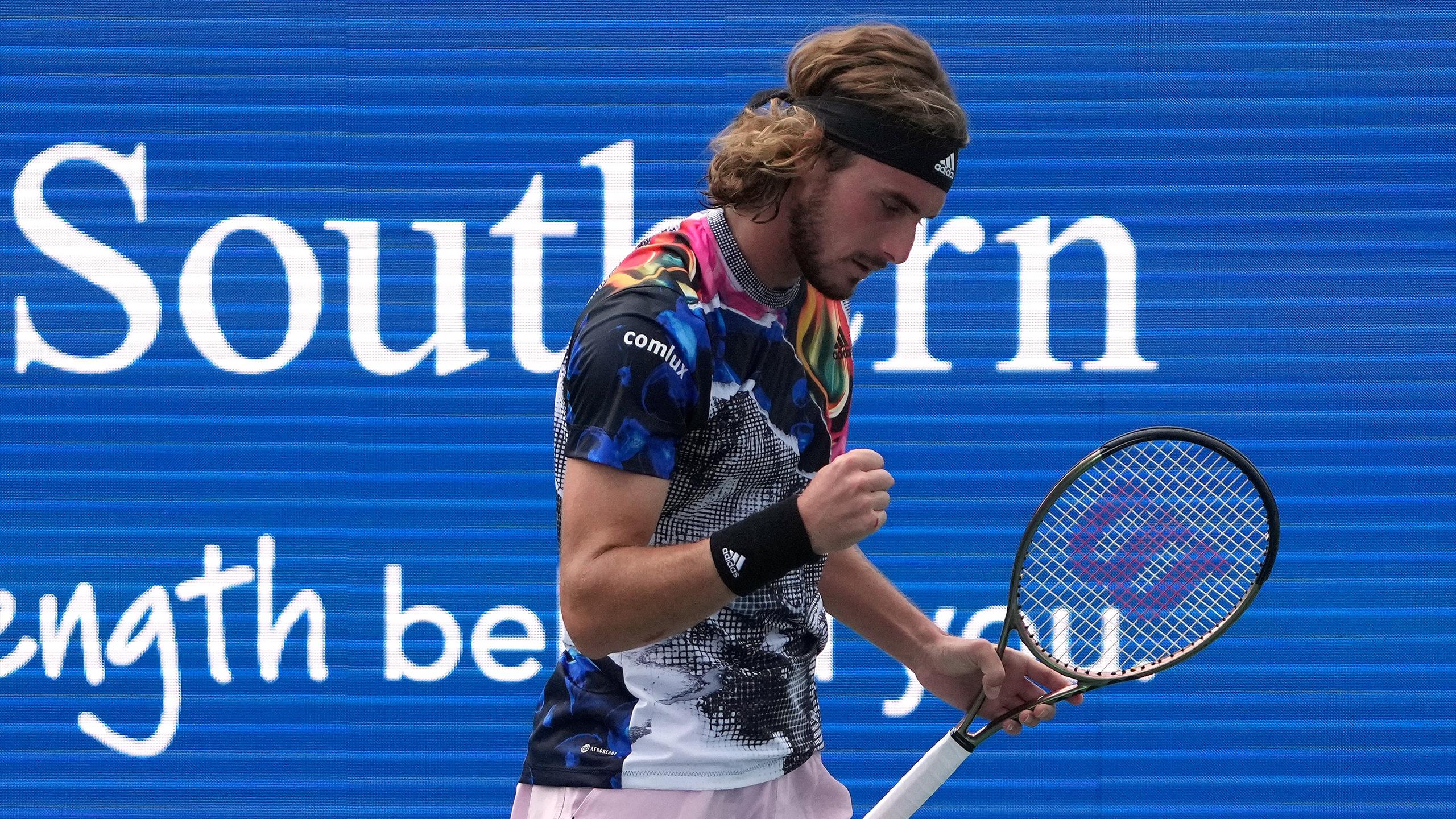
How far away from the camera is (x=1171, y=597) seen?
314 cm

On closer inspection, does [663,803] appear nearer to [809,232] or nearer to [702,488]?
[702,488]

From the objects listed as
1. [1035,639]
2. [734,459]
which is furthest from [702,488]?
[1035,639]

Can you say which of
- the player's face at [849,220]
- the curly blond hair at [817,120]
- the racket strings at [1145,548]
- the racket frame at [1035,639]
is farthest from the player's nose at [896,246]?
the racket strings at [1145,548]

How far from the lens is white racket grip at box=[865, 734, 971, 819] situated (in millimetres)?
2072

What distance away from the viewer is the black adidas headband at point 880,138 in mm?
1926

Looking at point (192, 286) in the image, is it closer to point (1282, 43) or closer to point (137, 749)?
point (137, 749)

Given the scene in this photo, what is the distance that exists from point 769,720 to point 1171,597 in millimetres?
1578

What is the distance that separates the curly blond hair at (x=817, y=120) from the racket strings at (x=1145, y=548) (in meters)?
1.37

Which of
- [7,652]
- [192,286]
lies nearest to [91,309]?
[192,286]

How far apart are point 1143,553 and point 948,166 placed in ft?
5.13

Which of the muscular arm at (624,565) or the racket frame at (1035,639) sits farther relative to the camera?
the racket frame at (1035,639)

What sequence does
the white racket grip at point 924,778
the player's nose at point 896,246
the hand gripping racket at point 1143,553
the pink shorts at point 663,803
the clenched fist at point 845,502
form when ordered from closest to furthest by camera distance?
the clenched fist at point 845,502 < the pink shorts at point 663,803 < the player's nose at point 896,246 < the white racket grip at point 924,778 < the hand gripping racket at point 1143,553

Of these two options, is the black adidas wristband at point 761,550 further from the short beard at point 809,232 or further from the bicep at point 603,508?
the short beard at point 809,232

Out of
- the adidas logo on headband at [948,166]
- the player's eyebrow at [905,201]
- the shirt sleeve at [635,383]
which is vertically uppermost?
the adidas logo on headband at [948,166]
